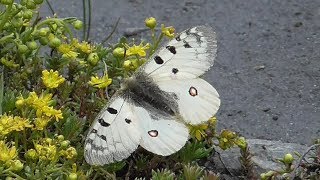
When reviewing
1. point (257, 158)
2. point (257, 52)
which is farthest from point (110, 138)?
point (257, 52)

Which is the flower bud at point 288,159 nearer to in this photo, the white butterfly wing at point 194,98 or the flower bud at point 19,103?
the white butterfly wing at point 194,98

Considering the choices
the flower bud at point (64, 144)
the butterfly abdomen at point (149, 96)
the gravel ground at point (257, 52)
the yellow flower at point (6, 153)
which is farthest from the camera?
the gravel ground at point (257, 52)

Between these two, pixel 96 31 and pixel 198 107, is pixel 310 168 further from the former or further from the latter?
pixel 96 31

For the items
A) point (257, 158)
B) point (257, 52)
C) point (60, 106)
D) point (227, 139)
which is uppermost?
point (60, 106)

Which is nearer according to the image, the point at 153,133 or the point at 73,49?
the point at 153,133

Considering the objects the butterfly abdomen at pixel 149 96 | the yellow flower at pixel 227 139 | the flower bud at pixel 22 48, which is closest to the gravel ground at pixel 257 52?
the yellow flower at pixel 227 139

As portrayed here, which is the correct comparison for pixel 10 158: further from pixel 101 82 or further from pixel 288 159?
pixel 288 159

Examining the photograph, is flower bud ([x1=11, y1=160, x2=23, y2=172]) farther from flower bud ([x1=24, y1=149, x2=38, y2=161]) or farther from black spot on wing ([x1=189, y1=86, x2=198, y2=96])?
black spot on wing ([x1=189, y1=86, x2=198, y2=96])
